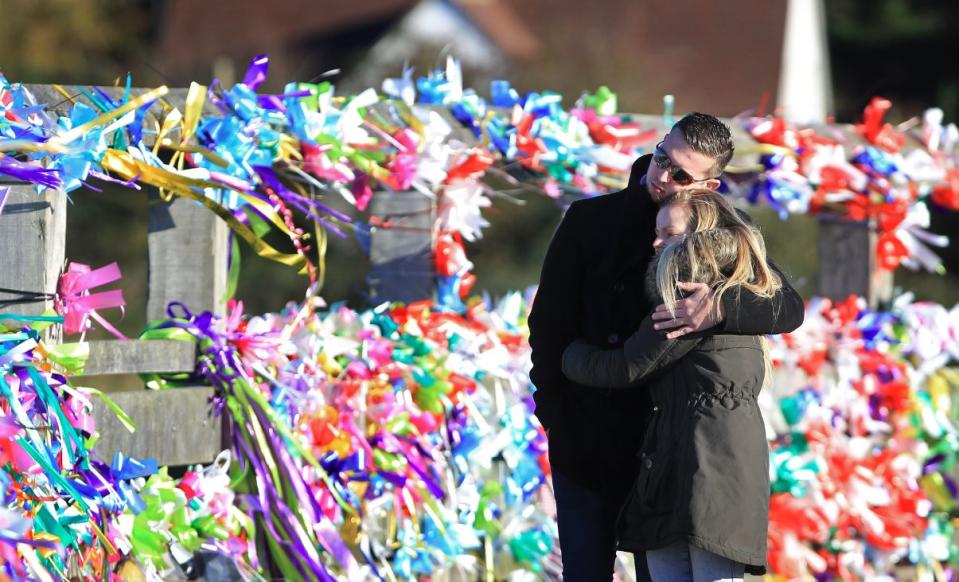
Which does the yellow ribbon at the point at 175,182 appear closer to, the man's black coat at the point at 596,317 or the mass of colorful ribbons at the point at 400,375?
the mass of colorful ribbons at the point at 400,375

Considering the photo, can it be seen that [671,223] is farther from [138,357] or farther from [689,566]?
[138,357]

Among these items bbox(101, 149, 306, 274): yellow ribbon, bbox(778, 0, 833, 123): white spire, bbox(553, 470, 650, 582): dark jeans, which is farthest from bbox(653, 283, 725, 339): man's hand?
bbox(778, 0, 833, 123): white spire

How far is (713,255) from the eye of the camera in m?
3.00

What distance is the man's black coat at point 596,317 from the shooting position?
10.2ft

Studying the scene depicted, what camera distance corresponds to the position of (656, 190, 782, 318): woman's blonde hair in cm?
298

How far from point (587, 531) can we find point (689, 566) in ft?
0.83

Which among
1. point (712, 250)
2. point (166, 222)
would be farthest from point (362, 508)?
point (712, 250)

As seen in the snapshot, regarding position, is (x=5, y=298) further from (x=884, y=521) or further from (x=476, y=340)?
(x=884, y=521)

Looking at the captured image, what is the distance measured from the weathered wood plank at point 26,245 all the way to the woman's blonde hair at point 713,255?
1505mm

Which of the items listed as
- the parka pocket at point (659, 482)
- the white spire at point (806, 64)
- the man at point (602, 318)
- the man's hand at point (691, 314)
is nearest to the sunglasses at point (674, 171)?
the man at point (602, 318)

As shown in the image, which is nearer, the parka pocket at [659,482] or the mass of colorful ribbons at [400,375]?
the parka pocket at [659,482]

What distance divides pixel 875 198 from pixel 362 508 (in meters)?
2.32

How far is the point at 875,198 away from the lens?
5148 mm

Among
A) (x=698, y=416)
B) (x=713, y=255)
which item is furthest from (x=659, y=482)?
(x=713, y=255)
